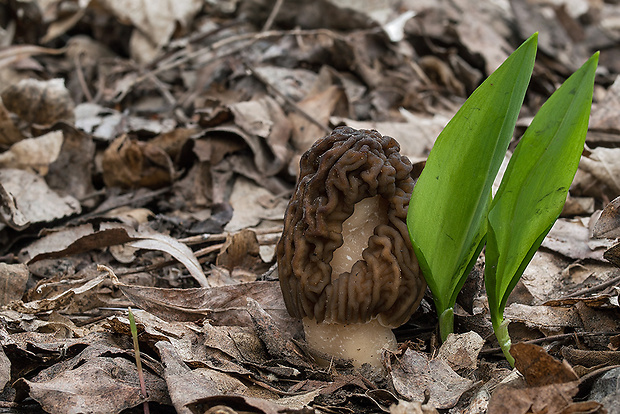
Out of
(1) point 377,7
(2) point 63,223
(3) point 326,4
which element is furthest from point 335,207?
(1) point 377,7

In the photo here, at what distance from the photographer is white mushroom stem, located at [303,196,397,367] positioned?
2889mm

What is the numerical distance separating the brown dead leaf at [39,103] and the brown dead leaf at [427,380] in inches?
154

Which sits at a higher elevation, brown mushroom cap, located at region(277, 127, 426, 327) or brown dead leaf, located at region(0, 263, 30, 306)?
brown mushroom cap, located at region(277, 127, 426, 327)

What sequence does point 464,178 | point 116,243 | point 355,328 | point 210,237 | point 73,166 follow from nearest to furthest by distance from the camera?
point 464,178 → point 355,328 → point 116,243 → point 210,237 → point 73,166

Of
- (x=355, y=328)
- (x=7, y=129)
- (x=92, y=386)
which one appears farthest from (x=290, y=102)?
(x=92, y=386)

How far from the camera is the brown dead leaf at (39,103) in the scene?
17.0ft

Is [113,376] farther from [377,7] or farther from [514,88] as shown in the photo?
[377,7]

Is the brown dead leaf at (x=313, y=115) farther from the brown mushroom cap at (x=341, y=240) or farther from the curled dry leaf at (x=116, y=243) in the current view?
the brown mushroom cap at (x=341, y=240)

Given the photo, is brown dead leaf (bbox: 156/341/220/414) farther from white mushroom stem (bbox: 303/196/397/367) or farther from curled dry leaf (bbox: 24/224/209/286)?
curled dry leaf (bbox: 24/224/209/286)

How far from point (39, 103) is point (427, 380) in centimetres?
429

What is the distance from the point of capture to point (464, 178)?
2.42 m

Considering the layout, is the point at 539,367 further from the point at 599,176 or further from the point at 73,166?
the point at 73,166

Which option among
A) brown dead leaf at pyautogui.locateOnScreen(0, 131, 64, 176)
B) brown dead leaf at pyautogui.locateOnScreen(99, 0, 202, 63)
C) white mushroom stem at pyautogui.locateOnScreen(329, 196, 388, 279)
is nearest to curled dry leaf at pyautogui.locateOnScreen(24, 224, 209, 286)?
white mushroom stem at pyautogui.locateOnScreen(329, 196, 388, 279)

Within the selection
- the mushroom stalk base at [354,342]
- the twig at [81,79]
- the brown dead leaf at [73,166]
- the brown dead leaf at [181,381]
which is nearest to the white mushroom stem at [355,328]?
the mushroom stalk base at [354,342]
